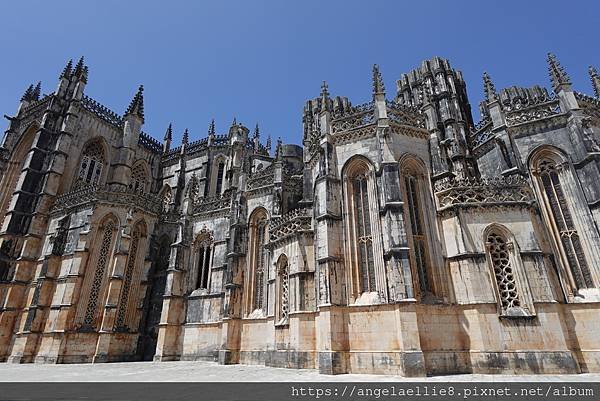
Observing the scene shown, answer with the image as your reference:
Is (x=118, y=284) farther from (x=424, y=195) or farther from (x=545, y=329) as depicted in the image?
(x=545, y=329)

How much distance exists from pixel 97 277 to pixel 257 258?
11919 mm

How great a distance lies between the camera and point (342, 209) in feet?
53.1

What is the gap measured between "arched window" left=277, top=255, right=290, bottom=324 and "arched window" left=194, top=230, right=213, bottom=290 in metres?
7.90

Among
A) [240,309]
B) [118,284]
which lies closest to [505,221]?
[240,309]

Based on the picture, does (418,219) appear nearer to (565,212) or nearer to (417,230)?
(417,230)

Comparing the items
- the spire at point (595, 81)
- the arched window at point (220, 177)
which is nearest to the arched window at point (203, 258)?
the arched window at point (220, 177)

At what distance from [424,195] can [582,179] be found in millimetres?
6912

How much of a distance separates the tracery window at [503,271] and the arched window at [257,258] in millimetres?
12994

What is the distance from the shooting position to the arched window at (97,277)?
23.1 m

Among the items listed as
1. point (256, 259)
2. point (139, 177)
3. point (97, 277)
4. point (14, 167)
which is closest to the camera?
point (256, 259)

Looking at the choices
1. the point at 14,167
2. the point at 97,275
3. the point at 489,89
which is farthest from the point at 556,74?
the point at 14,167

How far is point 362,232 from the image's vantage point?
15672mm

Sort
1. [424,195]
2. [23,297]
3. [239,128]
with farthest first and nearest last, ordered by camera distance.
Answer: [239,128]
[23,297]
[424,195]

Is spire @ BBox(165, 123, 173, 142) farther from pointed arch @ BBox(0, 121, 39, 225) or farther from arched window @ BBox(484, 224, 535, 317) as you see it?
arched window @ BBox(484, 224, 535, 317)
